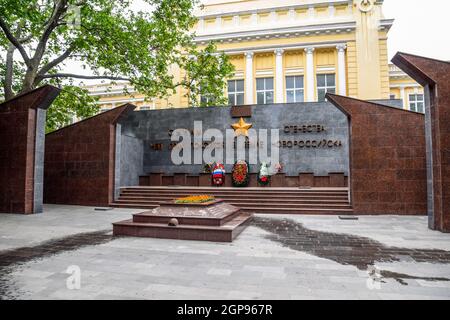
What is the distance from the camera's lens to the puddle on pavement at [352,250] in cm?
552

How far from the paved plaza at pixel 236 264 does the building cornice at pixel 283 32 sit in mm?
20596

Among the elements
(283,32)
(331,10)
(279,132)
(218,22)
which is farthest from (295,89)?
(218,22)

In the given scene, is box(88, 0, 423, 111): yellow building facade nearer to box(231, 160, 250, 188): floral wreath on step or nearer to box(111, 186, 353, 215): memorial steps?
box(231, 160, 250, 188): floral wreath on step

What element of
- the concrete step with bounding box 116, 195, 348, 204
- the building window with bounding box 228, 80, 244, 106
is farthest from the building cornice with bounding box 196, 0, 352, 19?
the concrete step with bounding box 116, 195, 348, 204

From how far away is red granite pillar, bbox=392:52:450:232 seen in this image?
8695 millimetres

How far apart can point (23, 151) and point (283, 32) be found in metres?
21.3

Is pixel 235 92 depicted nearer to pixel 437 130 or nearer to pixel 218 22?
pixel 218 22

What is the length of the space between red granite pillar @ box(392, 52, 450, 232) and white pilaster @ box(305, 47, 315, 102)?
1594cm

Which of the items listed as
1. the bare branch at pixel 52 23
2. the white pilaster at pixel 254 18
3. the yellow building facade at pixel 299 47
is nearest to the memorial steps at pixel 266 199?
the bare branch at pixel 52 23

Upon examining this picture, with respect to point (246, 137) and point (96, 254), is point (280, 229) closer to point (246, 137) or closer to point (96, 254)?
point (96, 254)

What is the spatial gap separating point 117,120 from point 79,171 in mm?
3256

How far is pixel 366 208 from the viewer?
39.0 feet

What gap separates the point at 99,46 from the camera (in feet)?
54.9

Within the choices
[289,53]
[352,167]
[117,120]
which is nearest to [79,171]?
[117,120]
